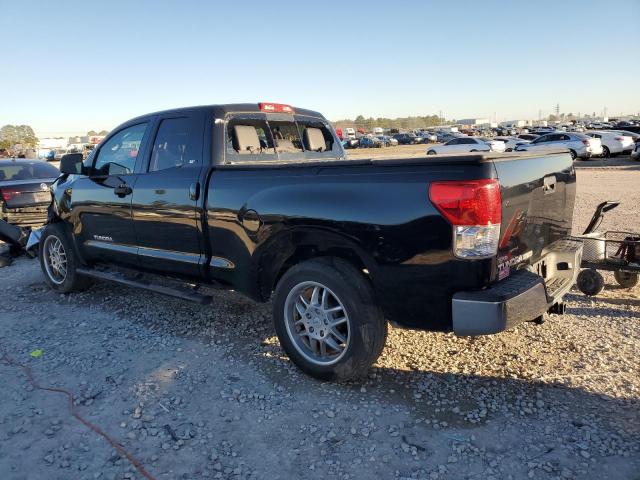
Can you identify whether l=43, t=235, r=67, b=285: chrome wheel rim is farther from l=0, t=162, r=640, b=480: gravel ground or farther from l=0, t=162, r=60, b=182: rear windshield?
l=0, t=162, r=60, b=182: rear windshield

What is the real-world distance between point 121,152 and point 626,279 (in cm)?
531

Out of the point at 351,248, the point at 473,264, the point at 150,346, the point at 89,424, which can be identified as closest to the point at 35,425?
the point at 89,424

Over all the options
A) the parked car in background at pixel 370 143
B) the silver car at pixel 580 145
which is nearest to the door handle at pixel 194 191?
the silver car at pixel 580 145

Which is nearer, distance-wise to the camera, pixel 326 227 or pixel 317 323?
pixel 326 227

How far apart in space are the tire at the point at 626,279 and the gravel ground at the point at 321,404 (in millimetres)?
265

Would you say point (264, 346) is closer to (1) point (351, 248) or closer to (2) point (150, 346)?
(2) point (150, 346)

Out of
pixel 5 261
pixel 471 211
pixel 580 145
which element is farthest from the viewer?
pixel 580 145

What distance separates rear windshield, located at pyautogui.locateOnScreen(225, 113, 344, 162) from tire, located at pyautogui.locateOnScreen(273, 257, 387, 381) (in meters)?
1.39

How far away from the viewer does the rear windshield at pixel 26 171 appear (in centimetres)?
973

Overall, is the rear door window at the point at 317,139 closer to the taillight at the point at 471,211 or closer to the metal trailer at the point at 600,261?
the taillight at the point at 471,211

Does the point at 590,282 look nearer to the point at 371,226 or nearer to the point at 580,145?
the point at 371,226

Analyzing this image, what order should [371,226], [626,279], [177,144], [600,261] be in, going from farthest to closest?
1. [626,279]
2. [600,261]
3. [177,144]
4. [371,226]

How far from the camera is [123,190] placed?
4711 mm

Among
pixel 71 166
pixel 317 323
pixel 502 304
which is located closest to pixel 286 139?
pixel 317 323
